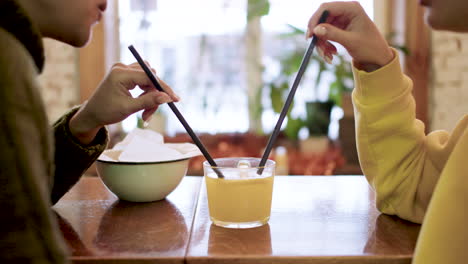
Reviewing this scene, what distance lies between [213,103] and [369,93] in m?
2.14

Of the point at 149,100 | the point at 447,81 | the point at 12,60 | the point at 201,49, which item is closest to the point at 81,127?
the point at 149,100

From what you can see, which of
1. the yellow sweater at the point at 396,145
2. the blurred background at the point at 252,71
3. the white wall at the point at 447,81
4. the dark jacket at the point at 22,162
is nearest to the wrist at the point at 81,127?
the dark jacket at the point at 22,162

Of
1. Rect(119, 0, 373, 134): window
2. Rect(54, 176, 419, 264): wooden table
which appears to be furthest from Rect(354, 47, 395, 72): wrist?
Rect(119, 0, 373, 134): window

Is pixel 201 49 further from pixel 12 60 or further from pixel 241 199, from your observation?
pixel 12 60

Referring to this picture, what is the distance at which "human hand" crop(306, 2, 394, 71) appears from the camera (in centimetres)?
91

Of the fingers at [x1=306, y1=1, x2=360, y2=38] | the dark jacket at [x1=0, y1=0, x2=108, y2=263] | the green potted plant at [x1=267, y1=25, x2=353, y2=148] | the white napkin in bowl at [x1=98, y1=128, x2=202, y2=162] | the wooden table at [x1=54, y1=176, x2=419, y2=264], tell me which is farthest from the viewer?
the green potted plant at [x1=267, y1=25, x2=353, y2=148]

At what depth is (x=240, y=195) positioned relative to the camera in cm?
83

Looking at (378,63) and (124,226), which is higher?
(378,63)

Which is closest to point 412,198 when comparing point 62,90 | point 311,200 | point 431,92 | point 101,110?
point 311,200

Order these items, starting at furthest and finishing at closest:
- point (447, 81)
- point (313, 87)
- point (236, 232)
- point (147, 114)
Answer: point (313, 87), point (447, 81), point (147, 114), point (236, 232)

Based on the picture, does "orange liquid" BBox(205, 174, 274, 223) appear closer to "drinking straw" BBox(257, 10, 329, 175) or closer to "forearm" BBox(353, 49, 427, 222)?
"drinking straw" BBox(257, 10, 329, 175)

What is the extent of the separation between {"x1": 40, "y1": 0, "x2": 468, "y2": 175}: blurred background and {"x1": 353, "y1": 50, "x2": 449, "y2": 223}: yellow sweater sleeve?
1755 millimetres

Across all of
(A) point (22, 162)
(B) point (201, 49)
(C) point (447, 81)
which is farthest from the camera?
(B) point (201, 49)

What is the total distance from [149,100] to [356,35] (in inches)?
17.2
